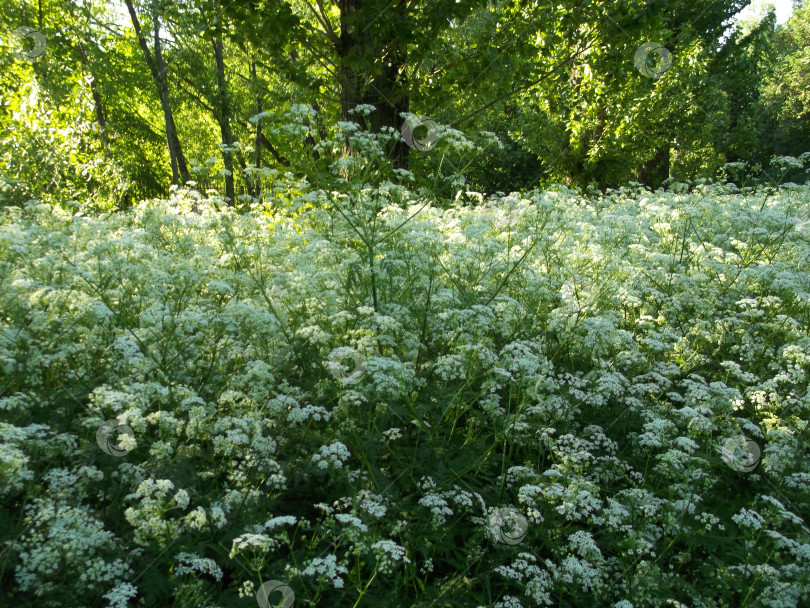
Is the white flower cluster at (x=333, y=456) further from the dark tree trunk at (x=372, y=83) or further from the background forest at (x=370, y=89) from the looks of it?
the dark tree trunk at (x=372, y=83)

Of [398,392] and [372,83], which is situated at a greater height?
[372,83]

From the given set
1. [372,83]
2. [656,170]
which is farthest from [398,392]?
[656,170]

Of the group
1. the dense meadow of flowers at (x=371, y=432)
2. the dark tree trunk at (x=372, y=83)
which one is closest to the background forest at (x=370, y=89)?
the dark tree trunk at (x=372, y=83)

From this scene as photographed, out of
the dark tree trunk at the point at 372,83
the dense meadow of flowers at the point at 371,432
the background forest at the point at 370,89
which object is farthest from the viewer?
the dark tree trunk at the point at 372,83

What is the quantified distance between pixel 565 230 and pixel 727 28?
29753mm

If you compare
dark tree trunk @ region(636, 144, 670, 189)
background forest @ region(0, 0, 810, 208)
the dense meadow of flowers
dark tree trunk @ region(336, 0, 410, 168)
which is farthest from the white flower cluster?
dark tree trunk @ region(636, 144, 670, 189)

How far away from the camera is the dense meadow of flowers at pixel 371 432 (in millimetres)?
2957

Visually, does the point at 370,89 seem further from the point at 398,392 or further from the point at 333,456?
the point at 333,456

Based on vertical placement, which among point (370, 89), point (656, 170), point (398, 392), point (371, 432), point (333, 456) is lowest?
point (371, 432)

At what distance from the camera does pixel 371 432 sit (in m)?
4.01

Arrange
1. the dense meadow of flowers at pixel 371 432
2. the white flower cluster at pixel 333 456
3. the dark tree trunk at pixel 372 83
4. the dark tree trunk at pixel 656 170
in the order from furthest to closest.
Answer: the dark tree trunk at pixel 656 170
the dark tree trunk at pixel 372 83
the white flower cluster at pixel 333 456
the dense meadow of flowers at pixel 371 432

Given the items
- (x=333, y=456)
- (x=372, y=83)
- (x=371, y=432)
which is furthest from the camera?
(x=372, y=83)

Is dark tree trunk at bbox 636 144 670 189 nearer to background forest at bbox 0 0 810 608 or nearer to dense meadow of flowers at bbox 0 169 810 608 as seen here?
background forest at bbox 0 0 810 608

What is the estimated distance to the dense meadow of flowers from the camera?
2957 millimetres
